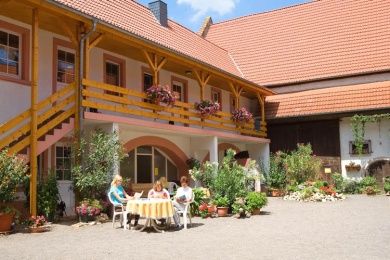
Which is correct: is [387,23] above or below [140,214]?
above

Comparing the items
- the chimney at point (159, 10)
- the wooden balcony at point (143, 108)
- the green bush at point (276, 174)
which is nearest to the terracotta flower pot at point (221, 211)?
the wooden balcony at point (143, 108)

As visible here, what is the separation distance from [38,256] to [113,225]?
385 cm

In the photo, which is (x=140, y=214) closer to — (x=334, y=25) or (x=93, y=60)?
(x=93, y=60)

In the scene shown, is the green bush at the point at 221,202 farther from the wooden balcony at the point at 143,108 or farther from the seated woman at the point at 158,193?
the wooden balcony at the point at 143,108

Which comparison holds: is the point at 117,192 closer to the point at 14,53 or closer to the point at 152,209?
the point at 152,209

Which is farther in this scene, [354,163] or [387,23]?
[387,23]

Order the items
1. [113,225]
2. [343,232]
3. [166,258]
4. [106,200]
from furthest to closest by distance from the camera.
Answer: [106,200]
[113,225]
[343,232]
[166,258]

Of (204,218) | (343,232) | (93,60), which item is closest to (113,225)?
(204,218)

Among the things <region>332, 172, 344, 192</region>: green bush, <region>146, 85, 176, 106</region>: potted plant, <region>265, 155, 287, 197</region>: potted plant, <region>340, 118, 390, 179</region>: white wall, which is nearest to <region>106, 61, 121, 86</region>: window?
<region>146, 85, 176, 106</region>: potted plant

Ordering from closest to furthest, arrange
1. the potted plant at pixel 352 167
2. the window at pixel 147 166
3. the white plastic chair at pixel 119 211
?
the white plastic chair at pixel 119 211
the window at pixel 147 166
the potted plant at pixel 352 167

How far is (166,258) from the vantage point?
7.37 m

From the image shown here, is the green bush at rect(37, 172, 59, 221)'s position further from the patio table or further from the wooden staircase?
the patio table

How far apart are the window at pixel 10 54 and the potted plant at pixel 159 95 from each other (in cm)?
422

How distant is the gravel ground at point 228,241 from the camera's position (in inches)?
301
